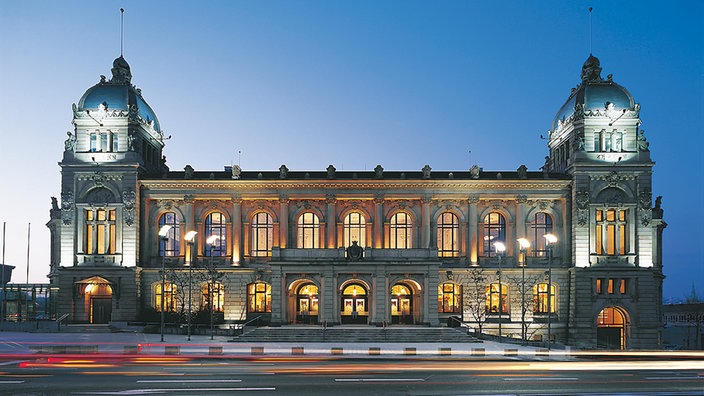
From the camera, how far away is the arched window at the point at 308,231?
76.2 meters

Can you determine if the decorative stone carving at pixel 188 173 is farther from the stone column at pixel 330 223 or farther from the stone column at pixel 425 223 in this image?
the stone column at pixel 425 223

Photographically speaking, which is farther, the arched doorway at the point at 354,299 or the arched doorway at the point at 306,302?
the arched doorway at the point at 306,302

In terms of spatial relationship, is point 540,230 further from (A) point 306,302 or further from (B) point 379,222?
(A) point 306,302

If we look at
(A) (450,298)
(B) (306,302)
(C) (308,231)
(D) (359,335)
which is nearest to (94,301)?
(B) (306,302)

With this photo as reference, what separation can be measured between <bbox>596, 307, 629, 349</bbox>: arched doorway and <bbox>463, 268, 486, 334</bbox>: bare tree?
36.0ft

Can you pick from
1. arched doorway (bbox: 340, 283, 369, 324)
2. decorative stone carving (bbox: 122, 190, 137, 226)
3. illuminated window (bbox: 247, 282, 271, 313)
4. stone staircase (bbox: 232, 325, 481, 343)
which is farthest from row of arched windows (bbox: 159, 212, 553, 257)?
stone staircase (bbox: 232, 325, 481, 343)

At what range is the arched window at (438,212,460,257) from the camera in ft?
250

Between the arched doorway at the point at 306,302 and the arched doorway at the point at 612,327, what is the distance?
27.1 m

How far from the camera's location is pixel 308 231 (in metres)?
76.4

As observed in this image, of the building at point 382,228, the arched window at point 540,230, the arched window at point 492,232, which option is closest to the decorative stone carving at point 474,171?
the building at point 382,228

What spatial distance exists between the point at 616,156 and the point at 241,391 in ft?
190

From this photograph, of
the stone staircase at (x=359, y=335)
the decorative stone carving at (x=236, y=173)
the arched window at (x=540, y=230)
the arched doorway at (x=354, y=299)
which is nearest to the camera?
the stone staircase at (x=359, y=335)

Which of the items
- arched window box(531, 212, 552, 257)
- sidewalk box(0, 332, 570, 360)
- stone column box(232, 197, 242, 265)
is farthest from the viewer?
arched window box(531, 212, 552, 257)

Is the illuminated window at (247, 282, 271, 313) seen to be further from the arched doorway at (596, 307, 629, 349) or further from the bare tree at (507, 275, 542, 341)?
the arched doorway at (596, 307, 629, 349)
